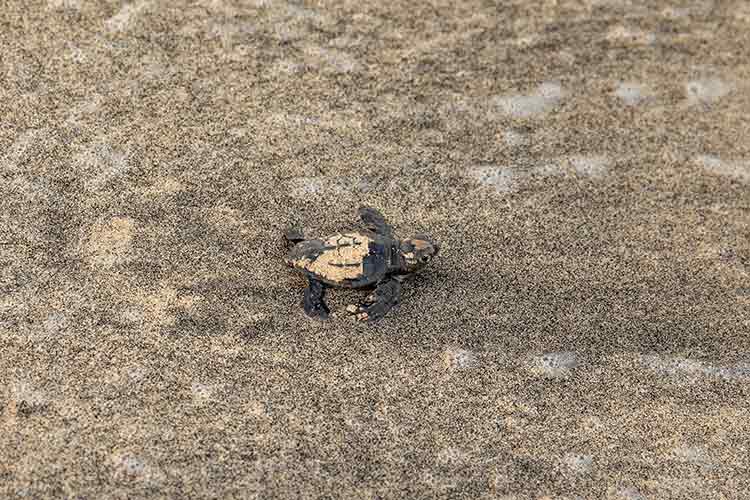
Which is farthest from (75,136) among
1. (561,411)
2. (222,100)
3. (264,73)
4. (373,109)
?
(561,411)

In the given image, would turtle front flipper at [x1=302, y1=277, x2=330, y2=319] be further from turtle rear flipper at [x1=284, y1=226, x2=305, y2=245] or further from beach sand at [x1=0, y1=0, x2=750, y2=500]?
turtle rear flipper at [x1=284, y1=226, x2=305, y2=245]

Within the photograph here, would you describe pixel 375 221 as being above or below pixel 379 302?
above

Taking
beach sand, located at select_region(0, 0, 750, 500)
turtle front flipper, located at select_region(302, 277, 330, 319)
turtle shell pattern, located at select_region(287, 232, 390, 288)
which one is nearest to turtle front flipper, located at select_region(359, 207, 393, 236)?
beach sand, located at select_region(0, 0, 750, 500)

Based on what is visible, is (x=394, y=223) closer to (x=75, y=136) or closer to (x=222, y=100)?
(x=222, y=100)

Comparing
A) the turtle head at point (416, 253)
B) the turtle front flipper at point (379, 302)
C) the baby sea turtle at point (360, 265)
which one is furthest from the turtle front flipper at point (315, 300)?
the turtle head at point (416, 253)

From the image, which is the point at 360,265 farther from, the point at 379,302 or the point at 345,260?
the point at 379,302

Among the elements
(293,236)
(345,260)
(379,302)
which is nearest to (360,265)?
(345,260)
